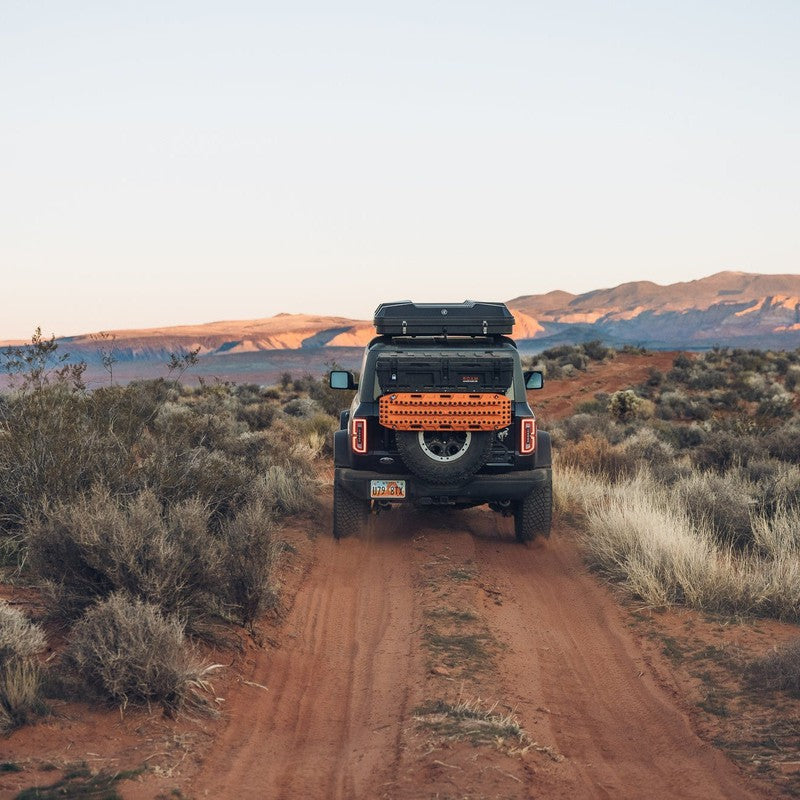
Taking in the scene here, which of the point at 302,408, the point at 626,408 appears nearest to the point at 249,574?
the point at 302,408

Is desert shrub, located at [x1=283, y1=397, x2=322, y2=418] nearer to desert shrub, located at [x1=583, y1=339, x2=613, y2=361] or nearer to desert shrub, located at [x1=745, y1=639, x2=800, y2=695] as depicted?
desert shrub, located at [x1=745, y1=639, x2=800, y2=695]

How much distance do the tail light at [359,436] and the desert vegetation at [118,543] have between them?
135cm

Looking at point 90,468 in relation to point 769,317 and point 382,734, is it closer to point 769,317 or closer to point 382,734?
point 382,734

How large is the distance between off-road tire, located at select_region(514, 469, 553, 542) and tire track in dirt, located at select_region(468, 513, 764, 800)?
24.2 inches

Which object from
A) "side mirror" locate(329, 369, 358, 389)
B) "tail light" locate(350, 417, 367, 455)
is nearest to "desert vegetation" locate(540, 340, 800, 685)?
"tail light" locate(350, 417, 367, 455)

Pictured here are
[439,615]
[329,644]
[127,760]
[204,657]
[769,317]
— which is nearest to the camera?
[127,760]

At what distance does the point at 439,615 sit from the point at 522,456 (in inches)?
96.5

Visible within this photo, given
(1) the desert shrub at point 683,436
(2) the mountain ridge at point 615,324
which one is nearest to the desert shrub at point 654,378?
(1) the desert shrub at point 683,436

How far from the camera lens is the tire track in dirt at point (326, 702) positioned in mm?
4762

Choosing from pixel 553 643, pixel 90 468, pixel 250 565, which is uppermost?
pixel 90 468

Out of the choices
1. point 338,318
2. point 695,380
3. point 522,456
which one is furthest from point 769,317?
point 522,456

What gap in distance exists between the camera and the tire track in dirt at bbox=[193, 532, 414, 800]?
4762 mm

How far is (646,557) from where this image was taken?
8.55 metres

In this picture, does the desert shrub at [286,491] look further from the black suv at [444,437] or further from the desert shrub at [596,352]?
the desert shrub at [596,352]
